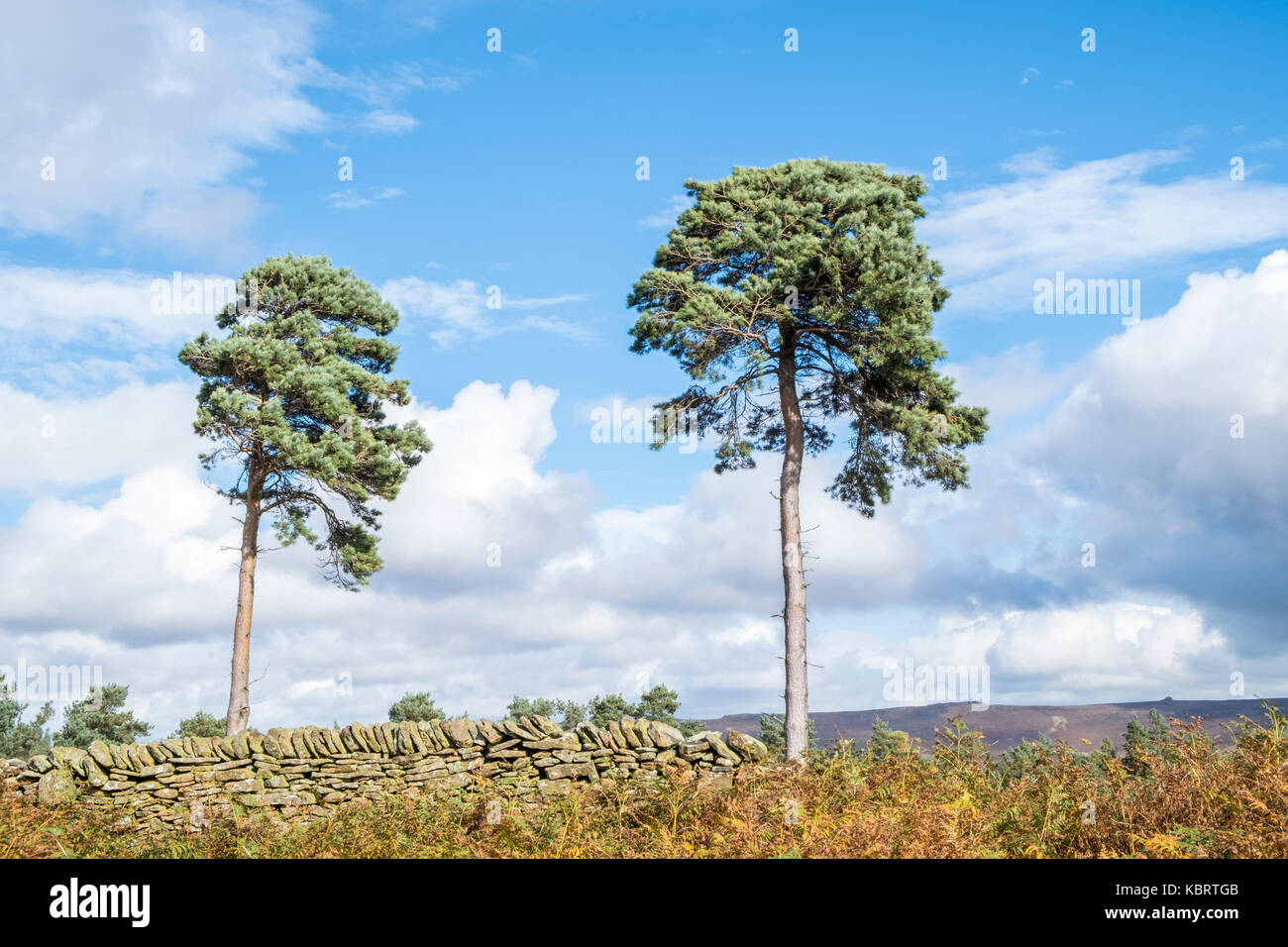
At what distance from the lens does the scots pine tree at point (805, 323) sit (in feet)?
59.1

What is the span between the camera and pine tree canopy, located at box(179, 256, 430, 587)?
21.7 meters

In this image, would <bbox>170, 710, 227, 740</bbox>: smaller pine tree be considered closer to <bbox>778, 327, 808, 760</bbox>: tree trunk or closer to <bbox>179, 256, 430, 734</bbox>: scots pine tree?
<bbox>179, 256, 430, 734</bbox>: scots pine tree

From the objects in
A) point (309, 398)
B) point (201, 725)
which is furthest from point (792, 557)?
point (201, 725)

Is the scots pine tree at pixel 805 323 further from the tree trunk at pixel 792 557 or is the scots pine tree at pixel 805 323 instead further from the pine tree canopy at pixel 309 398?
the pine tree canopy at pixel 309 398

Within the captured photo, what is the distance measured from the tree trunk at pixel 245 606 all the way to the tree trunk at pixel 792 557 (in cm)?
1194

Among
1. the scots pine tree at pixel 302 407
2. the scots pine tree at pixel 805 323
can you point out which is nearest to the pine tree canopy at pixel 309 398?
the scots pine tree at pixel 302 407

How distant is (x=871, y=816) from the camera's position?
8695 mm
